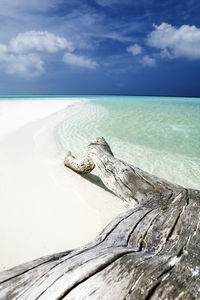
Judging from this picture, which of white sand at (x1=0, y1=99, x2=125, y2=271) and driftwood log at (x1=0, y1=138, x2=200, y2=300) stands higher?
driftwood log at (x1=0, y1=138, x2=200, y2=300)

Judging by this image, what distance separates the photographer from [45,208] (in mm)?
3000

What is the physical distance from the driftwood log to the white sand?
966 mm

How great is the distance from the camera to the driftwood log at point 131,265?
0.98m

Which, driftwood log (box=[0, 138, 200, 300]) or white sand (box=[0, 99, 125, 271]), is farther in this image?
white sand (box=[0, 99, 125, 271])

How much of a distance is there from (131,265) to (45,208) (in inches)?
84.5

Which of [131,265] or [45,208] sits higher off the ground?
[131,265]

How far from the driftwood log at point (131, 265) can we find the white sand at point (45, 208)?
0.97 meters

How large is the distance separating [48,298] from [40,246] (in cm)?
142

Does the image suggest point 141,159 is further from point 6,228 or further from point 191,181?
point 6,228

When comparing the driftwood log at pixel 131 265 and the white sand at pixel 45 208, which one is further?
the white sand at pixel 45 208

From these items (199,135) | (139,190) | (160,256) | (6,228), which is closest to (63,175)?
(6,228)

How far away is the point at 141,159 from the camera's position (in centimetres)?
552

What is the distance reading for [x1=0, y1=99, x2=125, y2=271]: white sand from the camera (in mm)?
2338

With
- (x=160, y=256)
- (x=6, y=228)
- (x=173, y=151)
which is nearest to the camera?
Result: (x=160, y=256)
